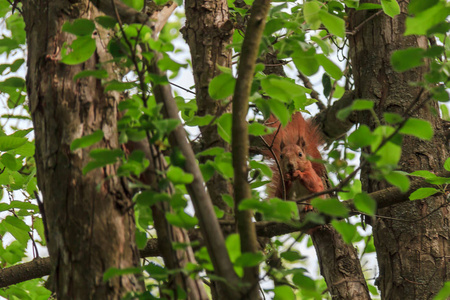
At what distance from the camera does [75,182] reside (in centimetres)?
136

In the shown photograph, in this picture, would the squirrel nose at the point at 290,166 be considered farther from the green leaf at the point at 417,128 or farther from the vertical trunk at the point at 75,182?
the green leaf at the point at 417,128

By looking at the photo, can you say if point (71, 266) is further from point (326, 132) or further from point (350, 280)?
point (326, 132)

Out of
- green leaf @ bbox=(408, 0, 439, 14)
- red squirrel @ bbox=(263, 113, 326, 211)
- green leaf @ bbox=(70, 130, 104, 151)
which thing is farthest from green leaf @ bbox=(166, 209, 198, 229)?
red squirrel @ bbox=(263, 113, 326, 211)

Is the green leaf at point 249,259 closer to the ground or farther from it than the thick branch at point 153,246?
closer to the ground

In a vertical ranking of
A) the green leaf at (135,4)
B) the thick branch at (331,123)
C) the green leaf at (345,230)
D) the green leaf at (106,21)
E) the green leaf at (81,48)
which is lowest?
the green leaf at (345,230)

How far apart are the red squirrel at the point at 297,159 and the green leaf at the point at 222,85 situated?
2106 millimetres

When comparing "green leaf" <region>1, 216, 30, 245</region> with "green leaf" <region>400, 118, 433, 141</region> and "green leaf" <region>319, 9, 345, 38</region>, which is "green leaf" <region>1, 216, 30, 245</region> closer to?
"green leaf" <region>319, 9, 345, 38</region>

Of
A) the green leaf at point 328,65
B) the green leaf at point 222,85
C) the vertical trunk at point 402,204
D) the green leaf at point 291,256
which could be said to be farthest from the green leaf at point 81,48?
the vertical trunk at point 402,204

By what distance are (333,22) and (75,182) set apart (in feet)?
2.59

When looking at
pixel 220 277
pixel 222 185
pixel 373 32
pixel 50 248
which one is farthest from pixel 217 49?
pixel 220 277

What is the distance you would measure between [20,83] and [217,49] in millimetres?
1029

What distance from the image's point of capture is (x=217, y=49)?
2.34 metres

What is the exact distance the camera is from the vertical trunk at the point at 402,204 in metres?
2.42

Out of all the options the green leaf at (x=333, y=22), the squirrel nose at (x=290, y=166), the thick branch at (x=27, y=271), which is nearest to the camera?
the green leaf at (x=333, y=22)
